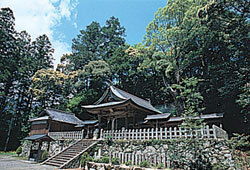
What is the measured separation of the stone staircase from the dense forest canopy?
852 centimetres

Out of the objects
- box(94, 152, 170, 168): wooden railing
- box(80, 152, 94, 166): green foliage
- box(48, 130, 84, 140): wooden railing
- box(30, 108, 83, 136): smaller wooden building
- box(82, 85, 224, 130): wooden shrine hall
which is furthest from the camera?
box(30, 108, 83, 136): smaller wooden building

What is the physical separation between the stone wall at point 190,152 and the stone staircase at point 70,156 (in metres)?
2.73

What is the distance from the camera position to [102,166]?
32.6 ft

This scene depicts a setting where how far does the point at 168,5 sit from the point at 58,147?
2208 centimetres

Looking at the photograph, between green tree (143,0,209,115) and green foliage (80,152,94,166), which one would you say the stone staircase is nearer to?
green foliage (80,152,94,166)

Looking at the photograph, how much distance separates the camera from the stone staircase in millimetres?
11382

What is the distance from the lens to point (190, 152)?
9281mm

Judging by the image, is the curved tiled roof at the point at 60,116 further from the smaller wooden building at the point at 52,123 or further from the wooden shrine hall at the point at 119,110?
the wooden shrine hall at the point at 119,110

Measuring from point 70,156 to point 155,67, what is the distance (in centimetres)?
1615

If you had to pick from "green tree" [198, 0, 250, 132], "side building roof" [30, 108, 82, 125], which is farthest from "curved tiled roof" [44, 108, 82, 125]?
"green tree" [198, 0, 250, 132]

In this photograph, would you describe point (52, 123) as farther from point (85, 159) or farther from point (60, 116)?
point (85, 159)

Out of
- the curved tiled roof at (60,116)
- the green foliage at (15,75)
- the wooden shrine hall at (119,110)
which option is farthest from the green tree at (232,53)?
the green foliage at (15,75)

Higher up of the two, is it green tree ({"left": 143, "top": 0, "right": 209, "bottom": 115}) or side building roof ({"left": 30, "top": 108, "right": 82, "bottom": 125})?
green tree ({"left": 143, "top": 0, "right": 209, "bottom": 115})

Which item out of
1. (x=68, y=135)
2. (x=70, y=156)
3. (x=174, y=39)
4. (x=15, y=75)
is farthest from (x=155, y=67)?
(x=15, y=75)
